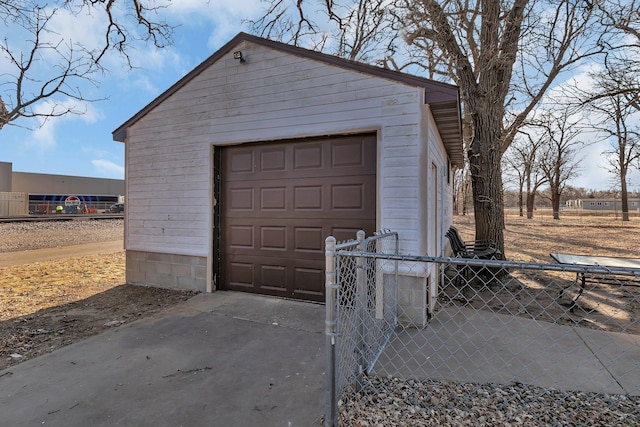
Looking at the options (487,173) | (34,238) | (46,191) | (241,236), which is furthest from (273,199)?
(46,191)

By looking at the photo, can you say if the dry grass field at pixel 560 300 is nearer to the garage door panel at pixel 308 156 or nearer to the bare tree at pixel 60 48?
the garage door panel at pixel 308 156

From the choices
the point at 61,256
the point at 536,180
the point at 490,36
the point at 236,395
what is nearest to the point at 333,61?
the point at 236,395

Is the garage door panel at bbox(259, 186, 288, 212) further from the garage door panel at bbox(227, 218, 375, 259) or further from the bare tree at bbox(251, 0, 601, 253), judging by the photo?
the bare tree at bbox(251, 0, 601, 253)

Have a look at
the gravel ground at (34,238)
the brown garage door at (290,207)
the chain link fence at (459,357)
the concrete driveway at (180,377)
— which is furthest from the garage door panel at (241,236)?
the gravel ground at (34,238)

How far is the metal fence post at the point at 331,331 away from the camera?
201 centimetres

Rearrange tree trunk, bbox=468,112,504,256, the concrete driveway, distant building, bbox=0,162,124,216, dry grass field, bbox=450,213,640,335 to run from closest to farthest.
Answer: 1. the concrete driveway
2. dry grass field, bbox=450,213,640,335
3. tree trunk, bbox=468,112,504,256
4. distant building, bbox=0,162,124,216

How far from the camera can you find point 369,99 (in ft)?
14.1

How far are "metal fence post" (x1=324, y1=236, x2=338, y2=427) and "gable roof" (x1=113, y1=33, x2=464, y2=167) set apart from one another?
113 inches

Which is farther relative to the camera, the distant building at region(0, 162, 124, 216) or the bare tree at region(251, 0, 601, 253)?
the distant building at region(0, 162, 124, 216)

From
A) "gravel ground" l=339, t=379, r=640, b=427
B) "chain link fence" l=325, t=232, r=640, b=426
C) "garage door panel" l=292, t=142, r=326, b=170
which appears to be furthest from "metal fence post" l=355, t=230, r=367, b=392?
"garage door panel" l=292, t=142, r=326, b=170

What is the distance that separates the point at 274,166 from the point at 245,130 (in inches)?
28.0

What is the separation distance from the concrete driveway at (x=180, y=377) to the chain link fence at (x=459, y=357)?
0.45 m

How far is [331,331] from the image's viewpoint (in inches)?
80.1

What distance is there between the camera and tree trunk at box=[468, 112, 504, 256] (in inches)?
273
